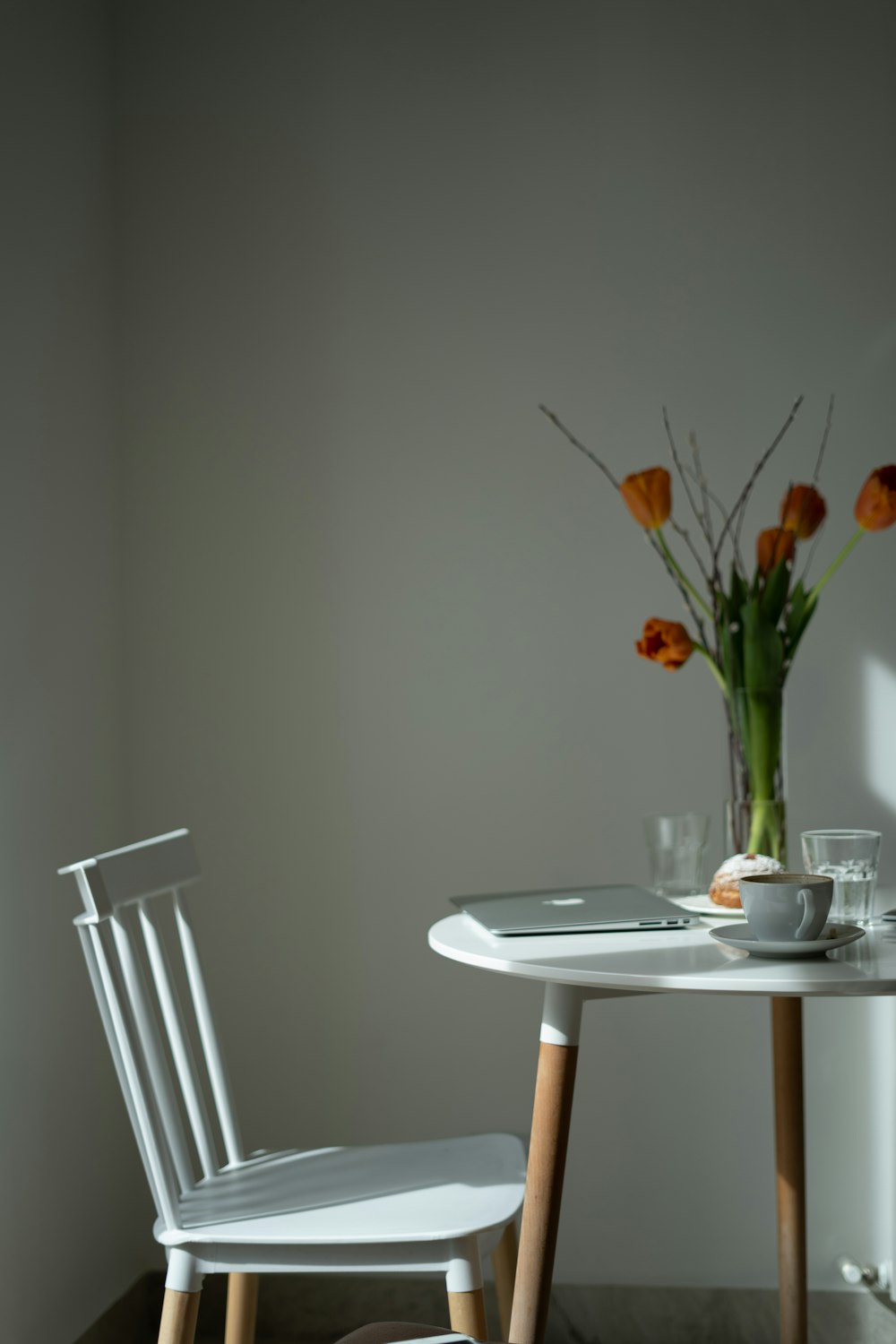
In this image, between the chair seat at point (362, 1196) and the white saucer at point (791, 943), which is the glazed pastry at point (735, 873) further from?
the chair seat at point (362, 1196)

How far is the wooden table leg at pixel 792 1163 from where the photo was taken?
1.78m

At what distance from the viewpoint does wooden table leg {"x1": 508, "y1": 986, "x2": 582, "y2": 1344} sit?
1.36m

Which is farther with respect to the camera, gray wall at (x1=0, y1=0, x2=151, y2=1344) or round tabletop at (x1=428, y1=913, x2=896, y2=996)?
gray wall at (x1=0, y1=0, x2=151, y2=1344)

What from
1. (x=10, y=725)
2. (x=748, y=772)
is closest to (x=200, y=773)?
(x=10, y=725)

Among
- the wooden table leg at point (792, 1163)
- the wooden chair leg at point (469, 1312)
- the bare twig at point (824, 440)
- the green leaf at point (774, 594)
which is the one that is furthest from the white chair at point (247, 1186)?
the bare twig at point (824, 440)

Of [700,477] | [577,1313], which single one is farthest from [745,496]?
[577,1313]

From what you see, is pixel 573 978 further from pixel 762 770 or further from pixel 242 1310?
pixel 242 1310

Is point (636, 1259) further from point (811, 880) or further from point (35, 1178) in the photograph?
point (811, 880)

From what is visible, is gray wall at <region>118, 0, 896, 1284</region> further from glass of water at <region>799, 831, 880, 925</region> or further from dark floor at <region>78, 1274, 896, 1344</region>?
glass of water at <region>799, 831, 880, 925</region>

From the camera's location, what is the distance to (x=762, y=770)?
1.60 metres

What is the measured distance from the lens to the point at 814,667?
212 centimetres

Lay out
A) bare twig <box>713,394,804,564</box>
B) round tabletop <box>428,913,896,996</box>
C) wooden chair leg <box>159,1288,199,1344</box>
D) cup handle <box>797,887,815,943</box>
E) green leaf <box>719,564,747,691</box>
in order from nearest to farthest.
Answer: round tabletop <box>428,913,896,996</box> < cup handle <box>797,887,815,943</box> < wooden chair leg <box>159,1288,199,1344</box> < green leaf <box>719,564,747,691</box> < bare twig <box>713,394,804,564</box>

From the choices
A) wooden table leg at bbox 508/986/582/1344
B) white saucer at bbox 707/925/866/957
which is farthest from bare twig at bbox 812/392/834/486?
wooden table leg at bbox 508/986/582/1344

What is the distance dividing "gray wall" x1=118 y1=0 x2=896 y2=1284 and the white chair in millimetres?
476
